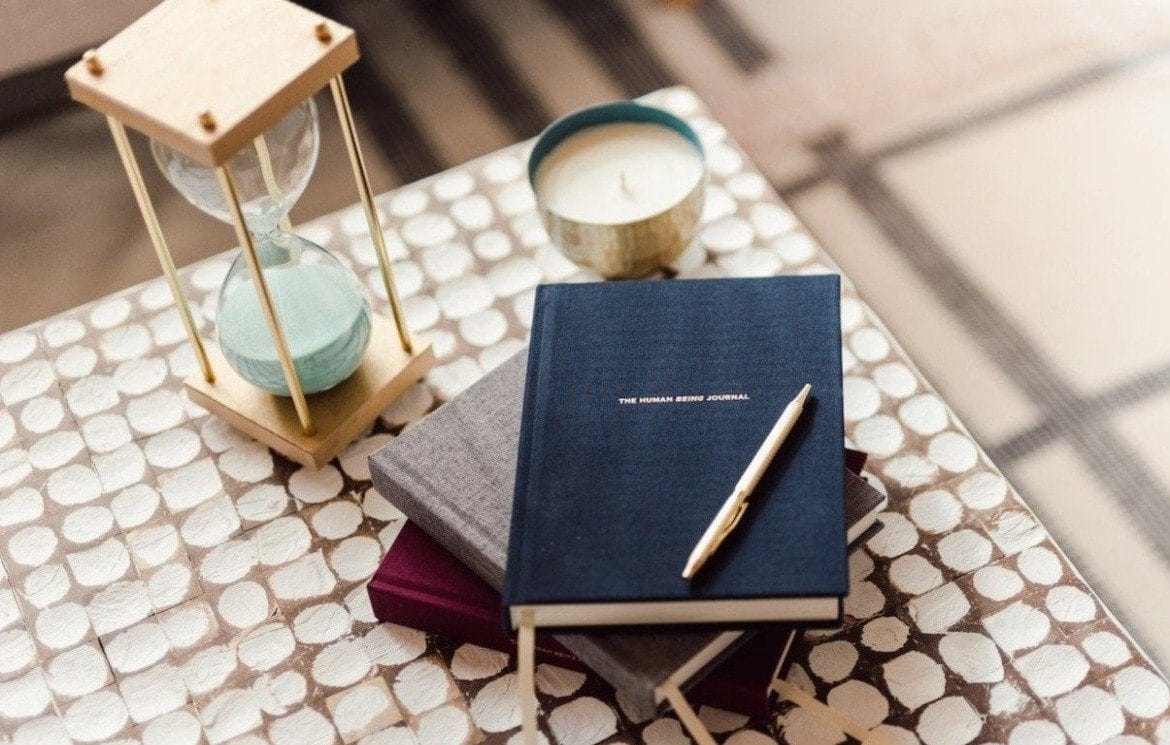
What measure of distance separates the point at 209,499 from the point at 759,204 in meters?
0.40

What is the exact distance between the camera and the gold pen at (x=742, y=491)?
68cm

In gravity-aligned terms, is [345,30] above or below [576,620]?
above

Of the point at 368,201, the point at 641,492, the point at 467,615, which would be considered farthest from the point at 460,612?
the point at 368,201

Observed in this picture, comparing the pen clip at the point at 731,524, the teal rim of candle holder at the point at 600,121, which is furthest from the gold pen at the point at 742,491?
the teal rim of candle holder at the point at 600,121

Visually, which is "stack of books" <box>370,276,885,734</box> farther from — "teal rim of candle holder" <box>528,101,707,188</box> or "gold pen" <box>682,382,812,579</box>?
"teal rim of candle holder" <box>528,101,707,188</box>

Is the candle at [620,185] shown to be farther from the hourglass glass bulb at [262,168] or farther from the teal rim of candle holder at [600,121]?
the hourglass glass bulb at [262,168]

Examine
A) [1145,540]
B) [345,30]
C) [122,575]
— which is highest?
[345,30]

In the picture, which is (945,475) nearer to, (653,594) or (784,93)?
(653,594)

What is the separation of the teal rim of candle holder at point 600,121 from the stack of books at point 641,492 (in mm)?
129

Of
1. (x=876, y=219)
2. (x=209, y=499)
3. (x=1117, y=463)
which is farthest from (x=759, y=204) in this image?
(x=209, y=499)

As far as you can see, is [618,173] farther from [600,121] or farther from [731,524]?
[731,524]

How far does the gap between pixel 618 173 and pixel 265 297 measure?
248 mm

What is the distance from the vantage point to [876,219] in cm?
110

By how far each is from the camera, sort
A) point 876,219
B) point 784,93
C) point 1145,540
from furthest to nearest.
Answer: point 784,93, point 876,219, point 1145,540
